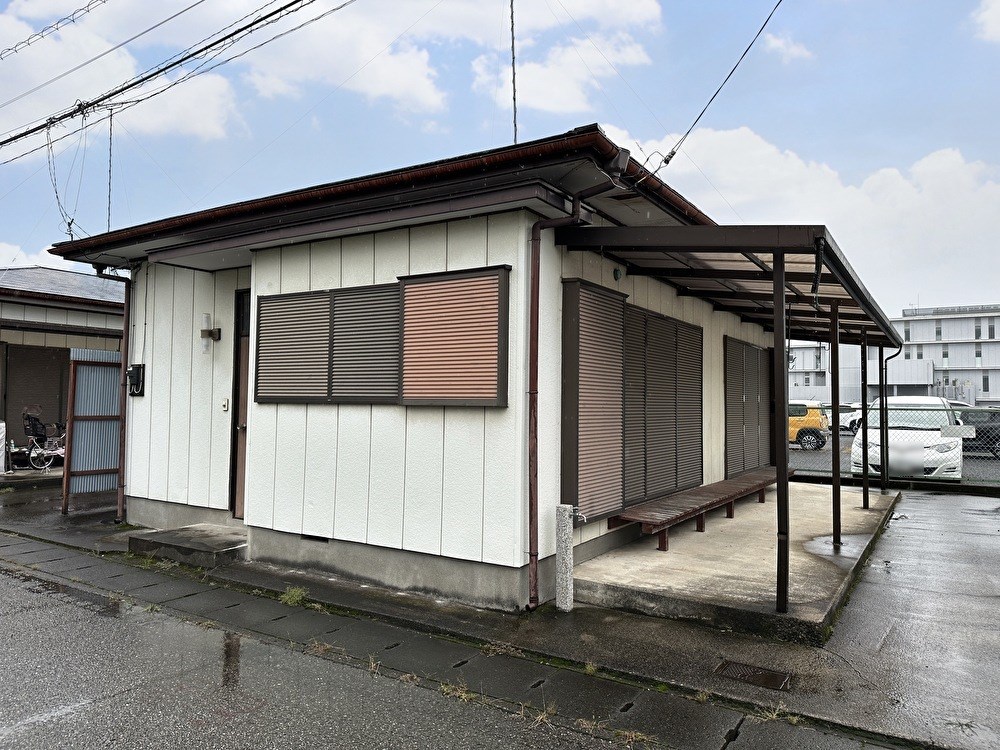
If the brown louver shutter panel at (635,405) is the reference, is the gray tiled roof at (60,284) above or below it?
above

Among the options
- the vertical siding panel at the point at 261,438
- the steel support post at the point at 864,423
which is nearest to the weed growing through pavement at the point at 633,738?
the vertical siding panel at the point at 261,438

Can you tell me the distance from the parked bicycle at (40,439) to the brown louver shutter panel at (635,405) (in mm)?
10716

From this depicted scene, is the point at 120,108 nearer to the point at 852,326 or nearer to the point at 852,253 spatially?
the point at 852,326

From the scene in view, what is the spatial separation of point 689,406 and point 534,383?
3.40 metres

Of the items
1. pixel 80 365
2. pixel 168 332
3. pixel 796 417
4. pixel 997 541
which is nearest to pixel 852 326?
pixel 997 541

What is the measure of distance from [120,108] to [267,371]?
224 inches

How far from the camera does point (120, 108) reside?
902cm

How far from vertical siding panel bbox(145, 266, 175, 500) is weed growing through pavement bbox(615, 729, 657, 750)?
20.1 feet

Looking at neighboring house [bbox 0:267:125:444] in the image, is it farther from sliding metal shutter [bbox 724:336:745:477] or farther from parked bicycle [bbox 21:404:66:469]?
sliding metal shutter [bbox 724:336:745:477]

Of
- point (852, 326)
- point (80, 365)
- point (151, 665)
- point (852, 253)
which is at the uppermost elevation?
point (852, 253)

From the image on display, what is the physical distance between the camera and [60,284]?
1316 centimetres

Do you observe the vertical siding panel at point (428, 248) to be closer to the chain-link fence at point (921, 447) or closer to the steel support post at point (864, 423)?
the steel support post at point (864, 423)

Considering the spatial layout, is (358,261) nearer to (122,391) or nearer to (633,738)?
(633,738)

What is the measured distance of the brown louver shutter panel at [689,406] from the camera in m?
7.02
